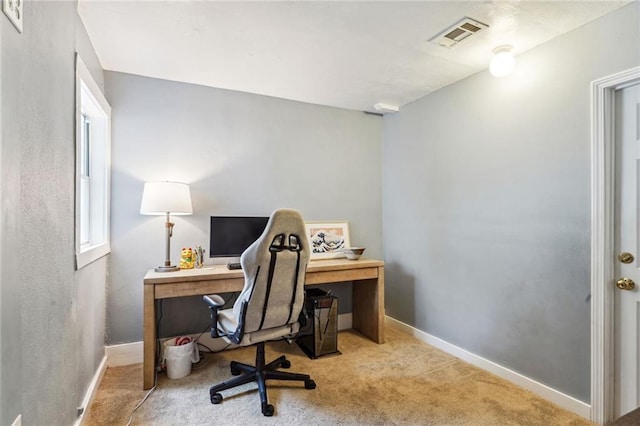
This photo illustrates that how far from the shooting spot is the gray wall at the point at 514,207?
1.93 m

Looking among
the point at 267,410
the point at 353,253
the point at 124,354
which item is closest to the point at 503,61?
the point at 353,253

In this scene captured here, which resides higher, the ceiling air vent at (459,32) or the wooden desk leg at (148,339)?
the ceiling air vent at (459,32)

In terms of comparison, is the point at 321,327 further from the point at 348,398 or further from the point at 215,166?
the point at 215,166

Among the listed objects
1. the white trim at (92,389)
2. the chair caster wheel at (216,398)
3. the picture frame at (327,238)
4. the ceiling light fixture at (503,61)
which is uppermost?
the ceiling light fixture at (503,61)

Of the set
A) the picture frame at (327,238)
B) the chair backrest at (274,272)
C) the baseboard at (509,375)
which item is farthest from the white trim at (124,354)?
the baseboard at (509,375)

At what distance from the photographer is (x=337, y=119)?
135 inches

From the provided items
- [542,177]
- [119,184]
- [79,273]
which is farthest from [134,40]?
[542,177]

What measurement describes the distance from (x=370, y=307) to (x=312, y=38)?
240 cm

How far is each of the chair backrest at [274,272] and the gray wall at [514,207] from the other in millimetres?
1530

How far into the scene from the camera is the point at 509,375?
2.31 metres

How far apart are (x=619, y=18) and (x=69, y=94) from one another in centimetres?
304

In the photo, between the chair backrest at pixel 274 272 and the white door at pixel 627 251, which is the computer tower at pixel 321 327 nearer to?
the chair backrest at pixel 274 272

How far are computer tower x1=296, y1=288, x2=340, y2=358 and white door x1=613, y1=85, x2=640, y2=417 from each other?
1.86m

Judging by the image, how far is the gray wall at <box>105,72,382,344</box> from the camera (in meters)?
2.58
